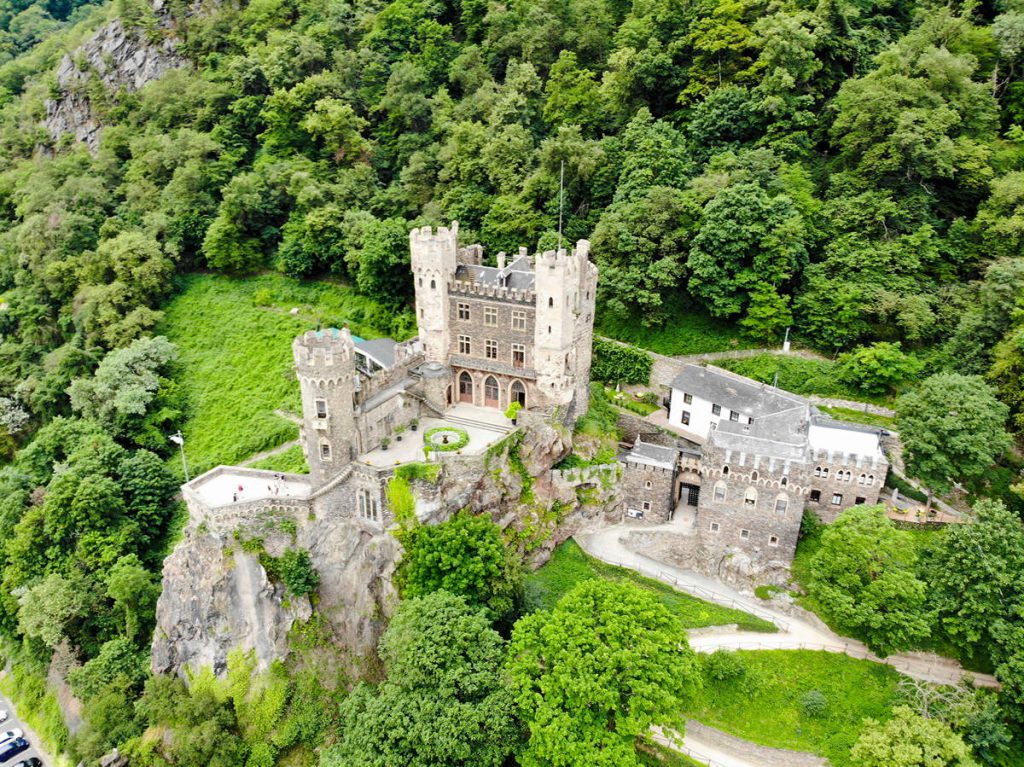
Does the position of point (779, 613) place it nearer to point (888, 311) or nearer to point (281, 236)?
point (888, 311)

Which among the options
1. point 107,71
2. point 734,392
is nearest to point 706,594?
point 734,392

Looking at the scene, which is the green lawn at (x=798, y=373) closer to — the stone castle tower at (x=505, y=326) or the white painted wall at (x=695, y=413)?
the white painted wall at (x=695, y=413)

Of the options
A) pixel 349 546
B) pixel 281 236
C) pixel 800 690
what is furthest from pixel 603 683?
pixel 281 236

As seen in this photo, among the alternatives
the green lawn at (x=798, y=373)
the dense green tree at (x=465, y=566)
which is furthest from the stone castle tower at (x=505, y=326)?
the green lawn at (x=798, y=373)

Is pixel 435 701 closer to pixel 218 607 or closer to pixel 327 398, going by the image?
pixel 218 607

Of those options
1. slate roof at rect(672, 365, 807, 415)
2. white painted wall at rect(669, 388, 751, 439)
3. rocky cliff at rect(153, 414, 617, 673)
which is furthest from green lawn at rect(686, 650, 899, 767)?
white painted wall at rect(669, 388, 751, 439)
